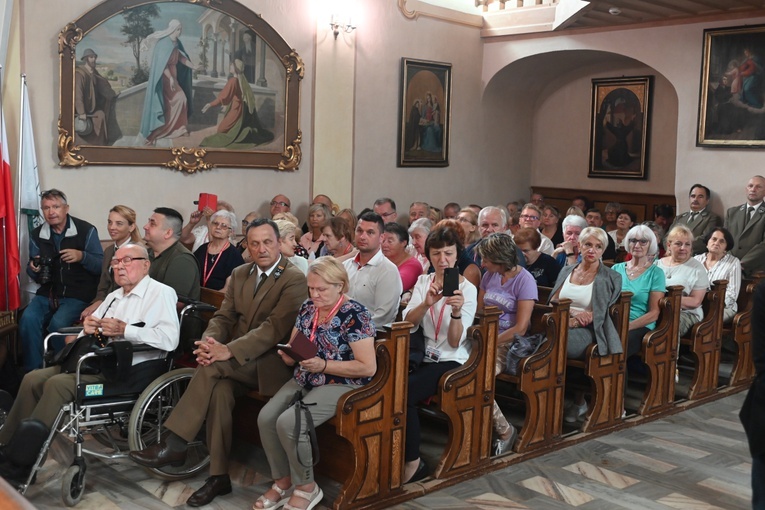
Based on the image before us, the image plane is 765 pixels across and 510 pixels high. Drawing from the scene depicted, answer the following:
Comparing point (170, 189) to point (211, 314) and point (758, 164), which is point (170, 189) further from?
point (758, 164)

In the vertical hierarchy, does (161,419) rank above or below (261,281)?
below

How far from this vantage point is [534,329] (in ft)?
17.8

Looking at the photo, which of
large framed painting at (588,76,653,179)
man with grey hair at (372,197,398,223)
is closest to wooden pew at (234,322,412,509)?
man with grey hair at (372,197,398,223)

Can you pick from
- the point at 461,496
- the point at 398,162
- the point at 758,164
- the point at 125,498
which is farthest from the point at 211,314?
the point at 758,164

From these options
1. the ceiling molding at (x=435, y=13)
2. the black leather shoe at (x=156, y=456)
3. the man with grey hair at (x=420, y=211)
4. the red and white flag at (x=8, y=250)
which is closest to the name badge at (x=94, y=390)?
the black leather shoe at (x=156, y=456)

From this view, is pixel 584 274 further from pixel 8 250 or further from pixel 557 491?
pixel 8 250

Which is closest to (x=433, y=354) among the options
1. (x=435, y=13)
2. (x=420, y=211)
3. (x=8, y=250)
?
(x=8, y=250)

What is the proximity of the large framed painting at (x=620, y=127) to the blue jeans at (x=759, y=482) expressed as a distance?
366 inches

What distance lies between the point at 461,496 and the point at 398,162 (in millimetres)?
6730

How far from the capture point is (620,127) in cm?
1179

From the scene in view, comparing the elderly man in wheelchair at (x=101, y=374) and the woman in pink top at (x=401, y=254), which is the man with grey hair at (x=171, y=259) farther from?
the woman in pink top at (x=401, y=254)

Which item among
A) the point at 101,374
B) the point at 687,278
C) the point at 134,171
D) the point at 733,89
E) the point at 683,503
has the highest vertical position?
the point at 733,89

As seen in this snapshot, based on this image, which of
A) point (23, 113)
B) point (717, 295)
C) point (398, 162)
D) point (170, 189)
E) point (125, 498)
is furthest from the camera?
point (398, 162)

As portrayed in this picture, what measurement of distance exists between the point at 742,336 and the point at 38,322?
5.36 m
